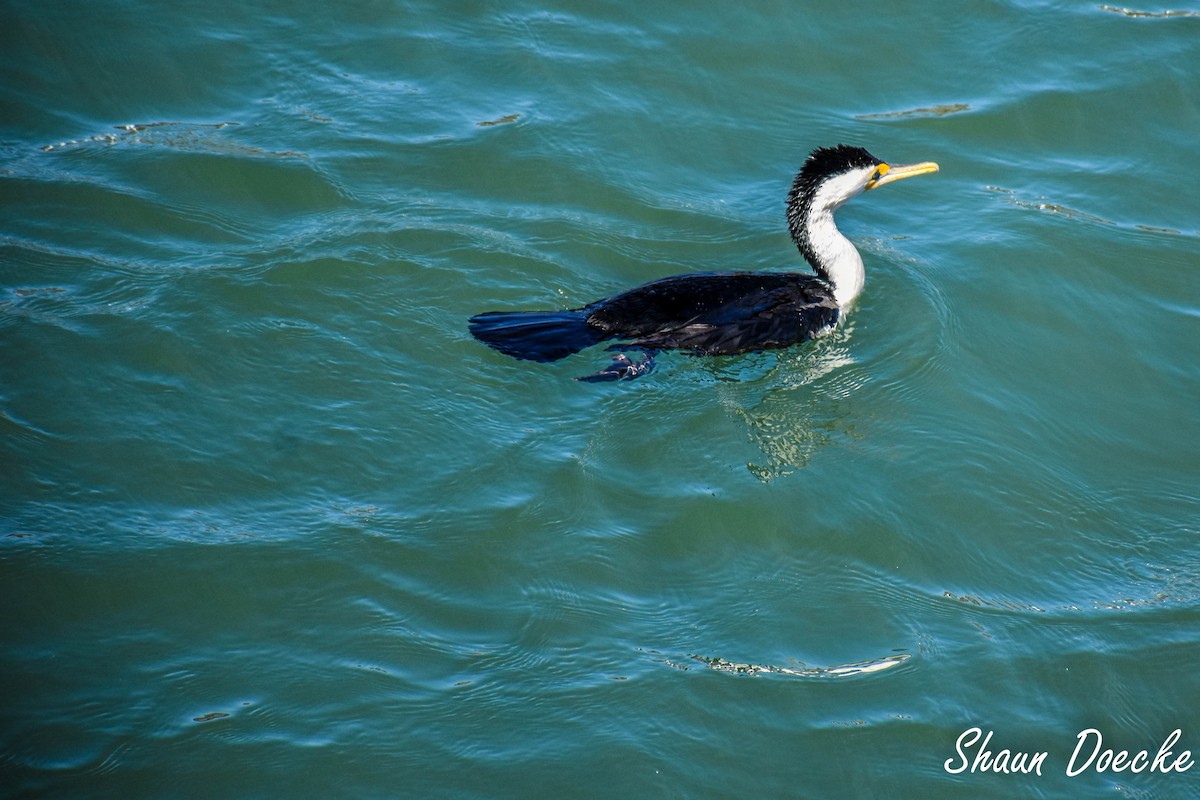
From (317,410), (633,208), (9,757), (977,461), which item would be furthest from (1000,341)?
(9,757)

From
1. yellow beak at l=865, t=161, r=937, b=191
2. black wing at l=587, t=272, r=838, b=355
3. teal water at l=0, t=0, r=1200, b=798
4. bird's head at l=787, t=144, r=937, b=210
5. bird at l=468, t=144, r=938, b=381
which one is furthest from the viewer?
yellow beak at l=865, t=161, r=937, b=191

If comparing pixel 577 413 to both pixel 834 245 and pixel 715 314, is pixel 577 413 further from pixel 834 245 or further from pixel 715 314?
pixel 834 245

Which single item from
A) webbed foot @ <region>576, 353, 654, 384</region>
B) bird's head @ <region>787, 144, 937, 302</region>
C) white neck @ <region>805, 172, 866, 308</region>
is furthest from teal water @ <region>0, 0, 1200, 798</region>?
bird's head @ <region>787, 144, 937, 302</region>

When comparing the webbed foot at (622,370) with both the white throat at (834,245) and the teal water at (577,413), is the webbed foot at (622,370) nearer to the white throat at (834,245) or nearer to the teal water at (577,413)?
the teal water at (577,413)

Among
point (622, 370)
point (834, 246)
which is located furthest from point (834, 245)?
point (622, 370)

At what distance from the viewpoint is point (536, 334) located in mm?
6738

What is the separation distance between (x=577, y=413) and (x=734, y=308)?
1.28 metres

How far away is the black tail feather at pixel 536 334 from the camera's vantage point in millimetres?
6680

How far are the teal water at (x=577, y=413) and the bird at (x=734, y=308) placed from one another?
149 millimetres

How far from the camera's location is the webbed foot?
661 cm

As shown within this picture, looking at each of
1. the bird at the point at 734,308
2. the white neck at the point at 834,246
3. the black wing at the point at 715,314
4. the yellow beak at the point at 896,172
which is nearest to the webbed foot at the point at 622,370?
the bird at the point at 734,308

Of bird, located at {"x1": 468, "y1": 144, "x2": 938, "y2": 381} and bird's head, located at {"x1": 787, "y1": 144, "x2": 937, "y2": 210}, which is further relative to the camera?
bird's head, located at {"x1": 787, "y1": 144, "x2": 937, "y2": 210}

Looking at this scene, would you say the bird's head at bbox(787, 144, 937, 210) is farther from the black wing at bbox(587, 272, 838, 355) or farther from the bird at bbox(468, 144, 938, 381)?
the black wing at bbox(587, 272, 838, 355)

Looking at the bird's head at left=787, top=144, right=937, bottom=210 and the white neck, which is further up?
the bird's head at left=787, top=144, right=937, bottom=210
